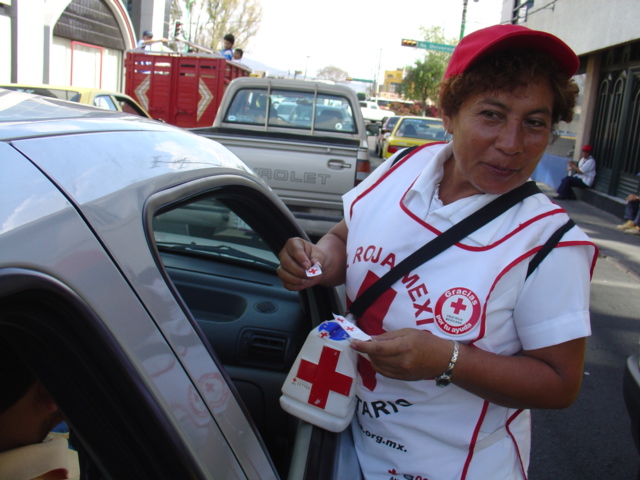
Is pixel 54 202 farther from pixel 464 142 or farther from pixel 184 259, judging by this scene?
→ pixel 184 259

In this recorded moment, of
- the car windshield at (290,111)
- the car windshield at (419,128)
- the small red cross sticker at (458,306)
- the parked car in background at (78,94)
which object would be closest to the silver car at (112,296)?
the small red cross sticker at (458,306)

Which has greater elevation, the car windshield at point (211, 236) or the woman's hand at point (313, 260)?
the woman's hand at point (313, 260)

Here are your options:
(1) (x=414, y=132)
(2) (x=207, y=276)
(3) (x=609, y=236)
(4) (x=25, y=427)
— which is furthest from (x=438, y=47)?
(4) (x=25, y=427)

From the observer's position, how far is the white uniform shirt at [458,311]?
1.31 metres

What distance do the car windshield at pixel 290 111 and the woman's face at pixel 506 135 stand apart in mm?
6593

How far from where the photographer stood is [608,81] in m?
14.2

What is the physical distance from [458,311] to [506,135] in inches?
17.4

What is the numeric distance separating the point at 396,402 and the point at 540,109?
0.79 meters

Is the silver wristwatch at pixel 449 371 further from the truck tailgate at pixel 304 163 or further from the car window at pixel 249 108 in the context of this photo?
the car window at pixel 249 108

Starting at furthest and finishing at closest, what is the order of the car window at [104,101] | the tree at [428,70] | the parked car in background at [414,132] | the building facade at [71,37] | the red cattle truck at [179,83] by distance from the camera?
the tree at [428,70]
the building facade at [71,37]
the parked car in background at [414,132]
the red cattle truck at [179,83]
the car window at [104,101]

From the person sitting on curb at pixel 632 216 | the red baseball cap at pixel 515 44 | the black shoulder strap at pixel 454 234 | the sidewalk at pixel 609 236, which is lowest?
the sidewalk at pixel 609 236

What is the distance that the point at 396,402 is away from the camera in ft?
4.80

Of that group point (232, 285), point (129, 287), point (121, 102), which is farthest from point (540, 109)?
point (121, 102)

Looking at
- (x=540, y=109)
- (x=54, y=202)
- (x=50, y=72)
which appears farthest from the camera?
(x=50, y=72)
